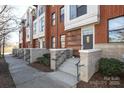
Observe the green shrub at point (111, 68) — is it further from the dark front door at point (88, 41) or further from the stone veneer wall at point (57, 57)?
the stone veneer wall at point (57, 57)

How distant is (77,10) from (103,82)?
7.65 m

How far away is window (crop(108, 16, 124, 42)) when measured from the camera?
32.8 ft

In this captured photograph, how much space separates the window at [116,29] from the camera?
32.8ft

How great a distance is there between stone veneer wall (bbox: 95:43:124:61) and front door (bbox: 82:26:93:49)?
1558 millimetres

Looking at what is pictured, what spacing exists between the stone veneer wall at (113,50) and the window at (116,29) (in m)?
0.36

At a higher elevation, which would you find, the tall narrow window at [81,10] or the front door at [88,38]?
the tall narrow window at [81,10]

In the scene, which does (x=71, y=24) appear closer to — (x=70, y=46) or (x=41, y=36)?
(x=70, y=46)

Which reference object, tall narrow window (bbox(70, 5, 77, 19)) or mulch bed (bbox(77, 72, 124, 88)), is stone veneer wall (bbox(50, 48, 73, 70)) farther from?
mulch bed (bbox(77, 72, 124, 88))

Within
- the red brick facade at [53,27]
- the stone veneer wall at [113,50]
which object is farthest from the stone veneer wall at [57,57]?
the red brick facade at [53,27]

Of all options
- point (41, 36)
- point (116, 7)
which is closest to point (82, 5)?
point (116, 7)

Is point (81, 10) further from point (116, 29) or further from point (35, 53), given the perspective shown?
point (35, 53)

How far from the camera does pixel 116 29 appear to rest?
33.9 ft

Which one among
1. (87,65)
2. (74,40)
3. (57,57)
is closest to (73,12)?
(74,40)

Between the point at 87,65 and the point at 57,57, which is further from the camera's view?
the point at 57,57
